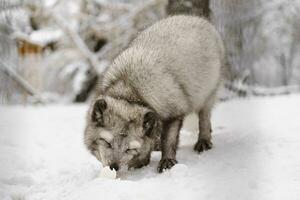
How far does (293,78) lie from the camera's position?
11.3 metres

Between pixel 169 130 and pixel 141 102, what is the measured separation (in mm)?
375

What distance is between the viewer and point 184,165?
4.33 m

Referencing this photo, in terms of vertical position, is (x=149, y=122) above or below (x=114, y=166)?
above

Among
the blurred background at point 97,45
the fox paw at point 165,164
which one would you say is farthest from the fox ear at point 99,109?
the blurred background at point 97,45

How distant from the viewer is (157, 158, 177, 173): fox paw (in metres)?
4.61

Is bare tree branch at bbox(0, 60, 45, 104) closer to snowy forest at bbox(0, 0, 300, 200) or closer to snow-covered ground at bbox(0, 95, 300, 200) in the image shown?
snowy forest at bbox(0, 0, 300, 200)

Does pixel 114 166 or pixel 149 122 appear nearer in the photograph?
pixel 114 166

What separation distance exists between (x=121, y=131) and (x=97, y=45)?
8.86 m

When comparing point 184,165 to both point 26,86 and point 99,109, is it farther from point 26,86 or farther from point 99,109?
point 26,86

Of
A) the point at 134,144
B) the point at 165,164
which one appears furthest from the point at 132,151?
the point at 165,164

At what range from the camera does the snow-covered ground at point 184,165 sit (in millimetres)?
3848

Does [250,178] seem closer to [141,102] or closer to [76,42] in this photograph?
[141,102]

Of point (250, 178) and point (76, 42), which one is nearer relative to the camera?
point (250, 178)

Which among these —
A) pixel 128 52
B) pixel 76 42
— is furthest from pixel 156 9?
pixel 128 52
